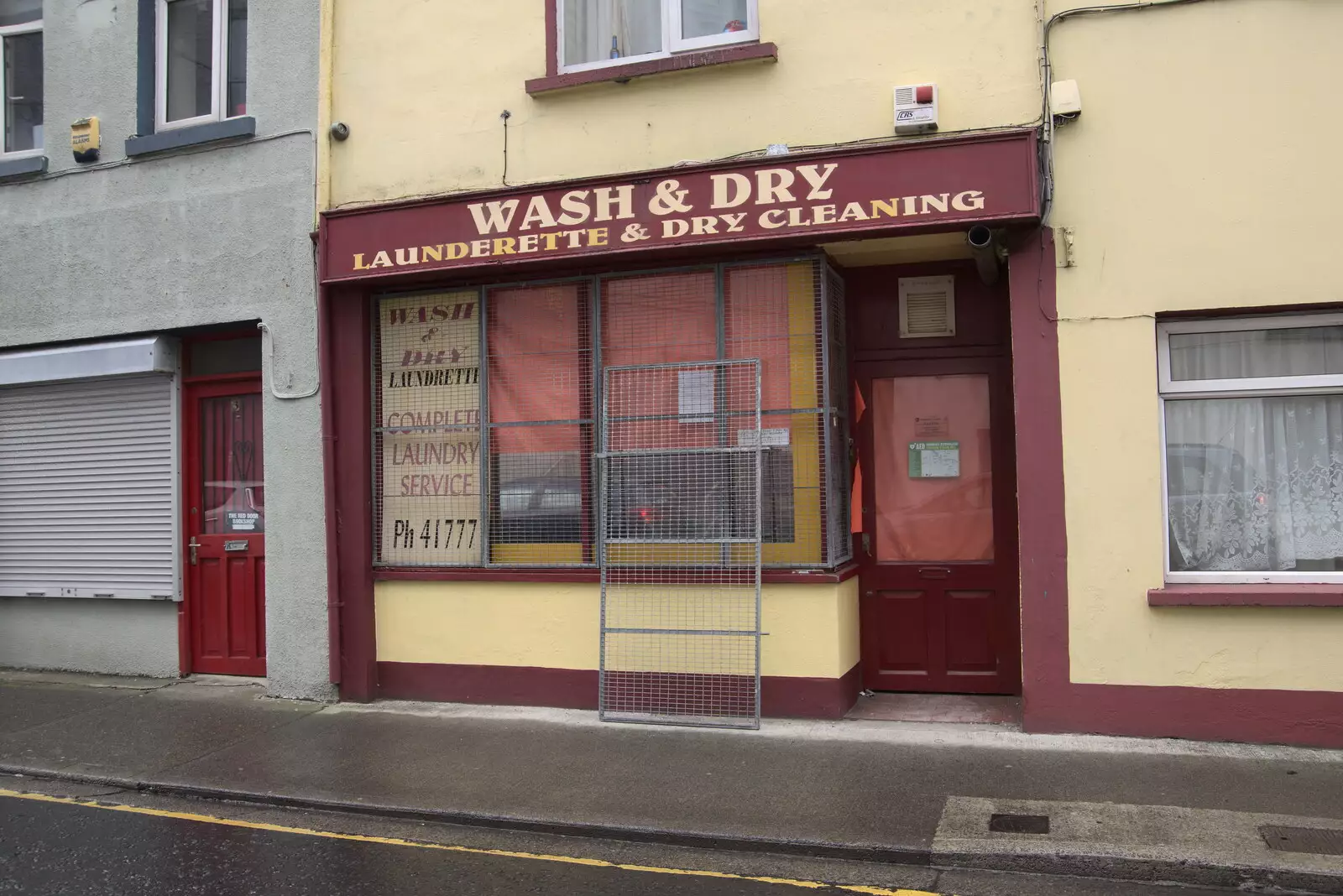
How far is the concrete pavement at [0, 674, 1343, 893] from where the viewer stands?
488cm

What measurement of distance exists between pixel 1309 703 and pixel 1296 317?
7.52ft

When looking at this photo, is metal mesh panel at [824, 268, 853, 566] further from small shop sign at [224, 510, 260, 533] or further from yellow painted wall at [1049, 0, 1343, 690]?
small shop sign at [224, 510, 260, 533]

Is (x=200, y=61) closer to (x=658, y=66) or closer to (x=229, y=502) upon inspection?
(x=229, y=502)

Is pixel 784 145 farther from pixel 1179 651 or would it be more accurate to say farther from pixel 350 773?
pixel 350 773

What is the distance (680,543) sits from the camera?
7.24m

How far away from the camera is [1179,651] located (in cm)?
637

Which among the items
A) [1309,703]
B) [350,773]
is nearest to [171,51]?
[350,773]

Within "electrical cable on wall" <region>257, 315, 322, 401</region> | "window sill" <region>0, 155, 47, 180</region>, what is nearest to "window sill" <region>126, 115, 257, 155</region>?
"window sill" <region>0, 155, 47, 180</region>

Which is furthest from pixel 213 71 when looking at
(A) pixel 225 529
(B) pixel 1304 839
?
(B) pixel 1304 839

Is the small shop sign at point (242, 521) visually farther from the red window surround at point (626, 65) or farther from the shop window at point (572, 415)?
the red window surround at point (626, 65)

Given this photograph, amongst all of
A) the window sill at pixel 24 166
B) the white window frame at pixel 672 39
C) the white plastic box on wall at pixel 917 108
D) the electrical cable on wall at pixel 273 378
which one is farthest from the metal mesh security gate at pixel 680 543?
the window sill at pixel 24 166

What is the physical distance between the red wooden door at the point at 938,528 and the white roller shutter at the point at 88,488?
19.0 ft

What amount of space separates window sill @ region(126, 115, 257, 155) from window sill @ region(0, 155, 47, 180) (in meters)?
0.97

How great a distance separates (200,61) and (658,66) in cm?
425
